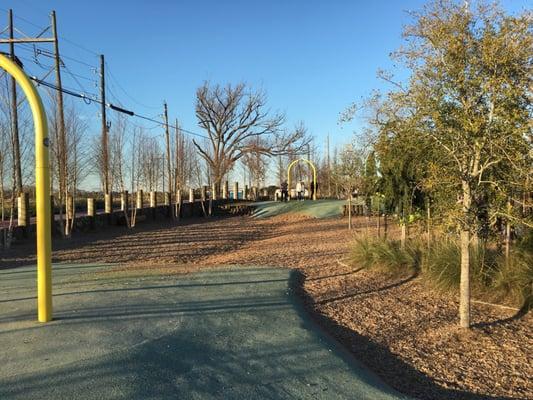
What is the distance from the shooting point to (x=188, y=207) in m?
30.5

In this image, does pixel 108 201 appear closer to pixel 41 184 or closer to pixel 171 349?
pixel 41 184

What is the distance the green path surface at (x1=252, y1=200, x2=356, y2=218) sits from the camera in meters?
25.3

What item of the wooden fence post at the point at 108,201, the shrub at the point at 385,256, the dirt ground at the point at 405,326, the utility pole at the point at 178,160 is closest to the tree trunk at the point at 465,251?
the dirt ground at the point at 405,326

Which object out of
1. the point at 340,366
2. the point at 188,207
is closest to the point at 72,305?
the point at 340,366

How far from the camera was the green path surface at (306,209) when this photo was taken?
25.3m

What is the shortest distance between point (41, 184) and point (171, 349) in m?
2.25

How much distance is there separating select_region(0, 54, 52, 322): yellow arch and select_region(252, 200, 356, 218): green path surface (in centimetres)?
2026

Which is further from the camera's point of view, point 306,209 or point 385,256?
point 306,209

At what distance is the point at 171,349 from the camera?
175 inches

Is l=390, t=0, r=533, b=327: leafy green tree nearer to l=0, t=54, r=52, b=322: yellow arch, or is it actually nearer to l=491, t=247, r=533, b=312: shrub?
l=491, t=247, r=533, b=312: shrub

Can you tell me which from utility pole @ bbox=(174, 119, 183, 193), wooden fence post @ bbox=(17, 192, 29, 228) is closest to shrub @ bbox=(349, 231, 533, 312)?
wooden fence post @ bbox=(17, 192, 29, 228)

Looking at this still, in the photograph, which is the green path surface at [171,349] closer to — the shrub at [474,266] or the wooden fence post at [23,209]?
the shrub at [474,266]

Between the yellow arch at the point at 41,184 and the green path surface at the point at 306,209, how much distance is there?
20264 millimetres

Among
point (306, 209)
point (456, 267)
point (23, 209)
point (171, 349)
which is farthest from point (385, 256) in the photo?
point (306, 209)
